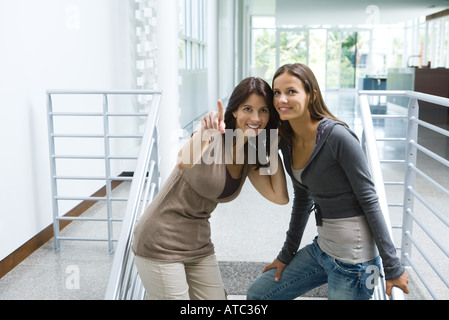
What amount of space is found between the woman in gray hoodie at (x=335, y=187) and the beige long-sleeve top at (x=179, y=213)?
229mm

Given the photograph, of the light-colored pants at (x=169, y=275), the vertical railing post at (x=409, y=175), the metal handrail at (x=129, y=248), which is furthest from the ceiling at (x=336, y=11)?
the light-colored pants at (x=169, y=275)

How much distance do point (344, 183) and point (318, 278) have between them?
0.42m

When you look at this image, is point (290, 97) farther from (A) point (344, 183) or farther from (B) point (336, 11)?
(B) point (336, 11)

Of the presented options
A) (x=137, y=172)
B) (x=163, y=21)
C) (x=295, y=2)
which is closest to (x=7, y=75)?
(x=137, y=172)

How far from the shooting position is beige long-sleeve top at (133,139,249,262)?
66.2 inches

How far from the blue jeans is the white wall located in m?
1.50

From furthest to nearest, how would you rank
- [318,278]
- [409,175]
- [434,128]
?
[409,175] < [434,128] < [318,278]

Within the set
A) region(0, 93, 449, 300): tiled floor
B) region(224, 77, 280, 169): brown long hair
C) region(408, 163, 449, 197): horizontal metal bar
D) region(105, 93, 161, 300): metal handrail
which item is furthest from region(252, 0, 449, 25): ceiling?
region(224, 77, 280, 169): brown long hair

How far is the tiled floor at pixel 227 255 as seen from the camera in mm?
2537

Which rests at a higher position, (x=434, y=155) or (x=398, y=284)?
(x=434, y=155)

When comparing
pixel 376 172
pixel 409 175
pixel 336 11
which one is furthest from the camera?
pixel 336 11

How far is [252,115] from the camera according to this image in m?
1.65

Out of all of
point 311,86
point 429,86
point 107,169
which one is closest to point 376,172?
point 311,86
